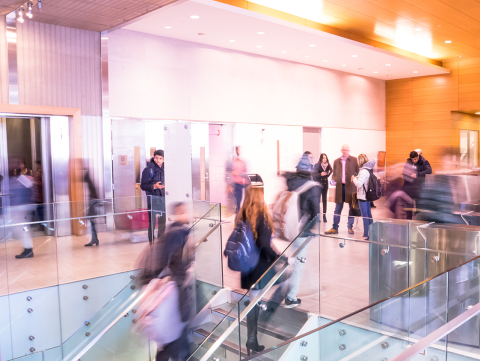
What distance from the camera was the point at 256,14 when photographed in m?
8.12

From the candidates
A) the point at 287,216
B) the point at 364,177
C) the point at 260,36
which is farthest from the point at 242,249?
the point at 260,36

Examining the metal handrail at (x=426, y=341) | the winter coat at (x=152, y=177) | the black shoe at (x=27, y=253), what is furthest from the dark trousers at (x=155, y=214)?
the metal handrail at (x=426, y=341)

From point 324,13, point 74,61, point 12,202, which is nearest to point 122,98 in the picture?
point 74,61

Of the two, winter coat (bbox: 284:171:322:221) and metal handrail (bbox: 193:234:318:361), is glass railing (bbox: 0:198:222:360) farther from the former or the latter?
winter coat (bbox: 284:171:322:221)

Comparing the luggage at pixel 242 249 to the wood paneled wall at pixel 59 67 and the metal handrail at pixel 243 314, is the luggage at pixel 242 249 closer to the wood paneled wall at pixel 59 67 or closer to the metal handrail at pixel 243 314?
the metal handrail at pixel 243 314

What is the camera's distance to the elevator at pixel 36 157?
25.8 ft

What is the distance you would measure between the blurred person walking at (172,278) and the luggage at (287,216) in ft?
4.78

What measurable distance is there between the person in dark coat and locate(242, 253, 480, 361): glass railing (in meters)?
1.71

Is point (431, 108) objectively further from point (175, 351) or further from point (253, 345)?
point (175, 351)

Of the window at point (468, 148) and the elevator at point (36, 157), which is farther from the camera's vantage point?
the window at point (468, 148)

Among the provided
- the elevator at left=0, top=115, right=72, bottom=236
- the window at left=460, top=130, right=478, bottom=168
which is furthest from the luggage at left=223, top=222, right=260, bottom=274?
the window at left=460, top=130, right=478, bottom=168

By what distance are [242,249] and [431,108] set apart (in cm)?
1337

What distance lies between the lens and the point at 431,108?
51.1ft

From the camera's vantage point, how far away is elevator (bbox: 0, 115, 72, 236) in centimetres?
787
